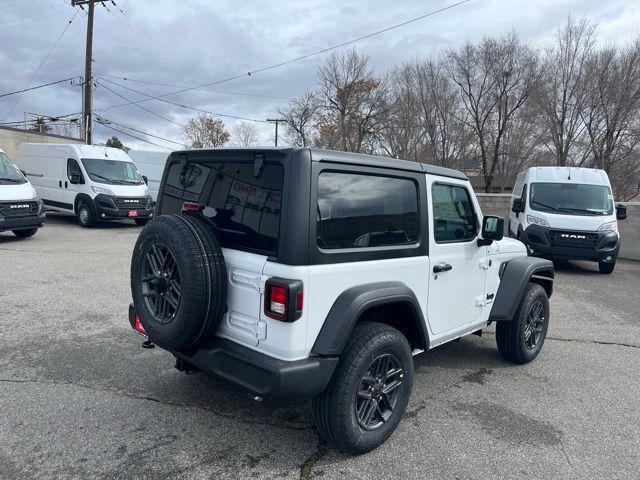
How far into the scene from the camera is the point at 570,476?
2.83 m

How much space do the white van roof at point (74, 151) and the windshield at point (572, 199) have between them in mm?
12199

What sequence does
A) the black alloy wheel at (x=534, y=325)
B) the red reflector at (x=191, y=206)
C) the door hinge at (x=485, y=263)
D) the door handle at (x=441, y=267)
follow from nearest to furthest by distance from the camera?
the red reflector at (x=191, y=206), the door handle at (x=441, y=267), the door hinge at (x=485, y=263), the black alloy wheel at (x=534, y=325)

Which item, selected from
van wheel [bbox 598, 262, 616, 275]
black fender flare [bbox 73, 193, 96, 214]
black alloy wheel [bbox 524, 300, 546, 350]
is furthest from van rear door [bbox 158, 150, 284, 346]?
black fender flare [bbox 73, 193, 96, 214]

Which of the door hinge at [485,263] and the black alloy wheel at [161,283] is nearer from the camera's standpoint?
the black alloy wheel at [161,283]

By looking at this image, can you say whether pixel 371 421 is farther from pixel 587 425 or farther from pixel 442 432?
pixel 587 425

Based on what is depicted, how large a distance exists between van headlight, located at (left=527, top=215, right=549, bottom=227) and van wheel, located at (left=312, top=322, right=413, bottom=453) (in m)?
7.77

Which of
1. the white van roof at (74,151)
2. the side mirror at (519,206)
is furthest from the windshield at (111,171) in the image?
the side mirror at (519,206)

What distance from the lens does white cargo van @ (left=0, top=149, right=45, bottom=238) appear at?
10.1 meters

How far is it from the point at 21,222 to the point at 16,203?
0.43m

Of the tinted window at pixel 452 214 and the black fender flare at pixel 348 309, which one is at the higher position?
the tinted window at pixel 452 214

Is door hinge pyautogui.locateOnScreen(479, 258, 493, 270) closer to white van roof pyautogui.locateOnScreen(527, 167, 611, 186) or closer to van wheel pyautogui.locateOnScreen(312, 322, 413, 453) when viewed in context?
van wheel pyautogui.locateOnScreen(312, 322, 413, 453)

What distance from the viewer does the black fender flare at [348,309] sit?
2652mm

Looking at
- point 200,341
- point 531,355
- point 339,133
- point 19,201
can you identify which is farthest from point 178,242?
point 339,133

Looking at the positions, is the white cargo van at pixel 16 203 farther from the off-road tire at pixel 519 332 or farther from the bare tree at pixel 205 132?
the bare tree at pixel 205 132
